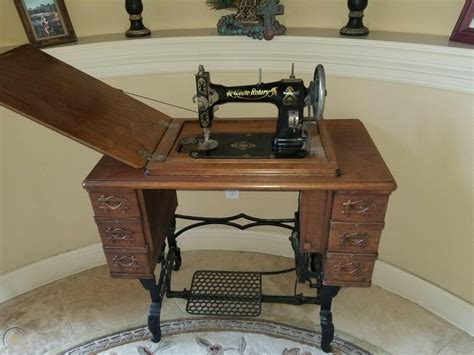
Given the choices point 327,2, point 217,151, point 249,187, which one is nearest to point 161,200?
point 217,151

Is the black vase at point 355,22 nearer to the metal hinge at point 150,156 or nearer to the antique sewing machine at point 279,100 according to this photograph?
the antique sewing machine at point 279,100

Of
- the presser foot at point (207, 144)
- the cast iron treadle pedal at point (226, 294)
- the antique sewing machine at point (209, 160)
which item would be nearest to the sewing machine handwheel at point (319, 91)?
the antique sewing machine at point (209, 160)

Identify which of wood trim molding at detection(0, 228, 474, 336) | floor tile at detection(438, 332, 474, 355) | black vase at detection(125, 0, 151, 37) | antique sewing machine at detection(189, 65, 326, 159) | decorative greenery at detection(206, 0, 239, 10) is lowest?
floor tile at detection(438, 332, 474, 355)

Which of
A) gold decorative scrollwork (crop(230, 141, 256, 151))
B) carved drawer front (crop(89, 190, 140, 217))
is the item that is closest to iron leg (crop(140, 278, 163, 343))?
carved drawer front (crop(89, 190, 140, 217))

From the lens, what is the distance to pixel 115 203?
3.95ft

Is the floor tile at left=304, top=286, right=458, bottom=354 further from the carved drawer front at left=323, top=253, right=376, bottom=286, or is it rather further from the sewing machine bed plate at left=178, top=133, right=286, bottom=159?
the sewing machine bed plate at left=178, top=133, right=286, bottom=159

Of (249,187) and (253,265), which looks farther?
(253,265)

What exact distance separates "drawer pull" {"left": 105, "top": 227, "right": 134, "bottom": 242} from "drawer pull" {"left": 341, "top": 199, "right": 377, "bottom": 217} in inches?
27.1

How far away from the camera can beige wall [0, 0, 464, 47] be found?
139cm

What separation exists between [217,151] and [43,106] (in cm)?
52

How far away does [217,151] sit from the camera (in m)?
1.25

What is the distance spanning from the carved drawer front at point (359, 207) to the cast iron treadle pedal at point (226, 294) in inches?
23.5

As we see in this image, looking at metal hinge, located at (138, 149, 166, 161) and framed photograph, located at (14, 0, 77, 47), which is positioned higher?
framed photograph, located at (14, 0, 77, 47)

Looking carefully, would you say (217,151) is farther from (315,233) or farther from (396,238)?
(396,238)
